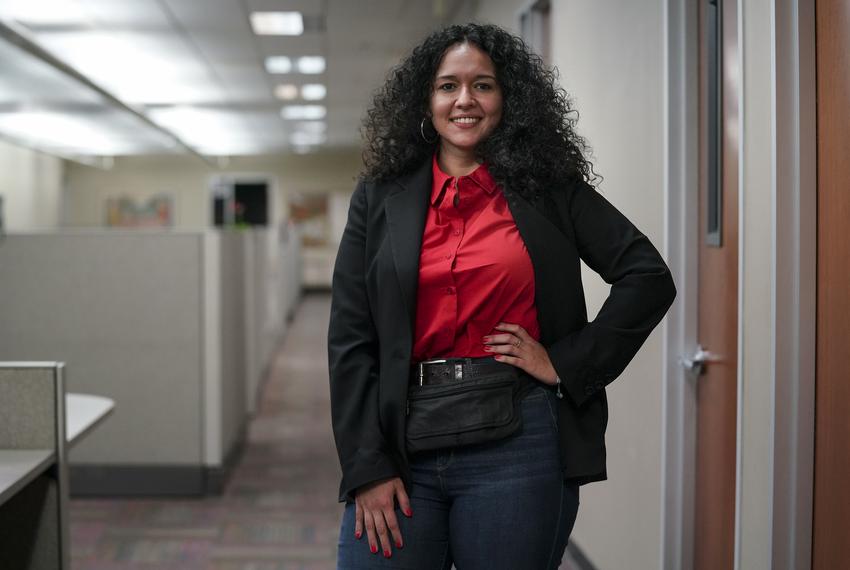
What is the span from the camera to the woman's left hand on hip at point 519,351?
124 cm

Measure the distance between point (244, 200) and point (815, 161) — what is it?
16395 millimetres

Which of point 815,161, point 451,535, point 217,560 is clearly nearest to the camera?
point 451,535

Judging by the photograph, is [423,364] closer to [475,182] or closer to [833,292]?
[475,182]

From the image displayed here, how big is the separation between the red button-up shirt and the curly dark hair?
0.06 metres

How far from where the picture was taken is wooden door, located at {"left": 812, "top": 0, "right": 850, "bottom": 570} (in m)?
1.45

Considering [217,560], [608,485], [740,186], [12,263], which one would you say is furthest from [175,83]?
[740,186]

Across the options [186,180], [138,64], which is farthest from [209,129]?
[186,180]

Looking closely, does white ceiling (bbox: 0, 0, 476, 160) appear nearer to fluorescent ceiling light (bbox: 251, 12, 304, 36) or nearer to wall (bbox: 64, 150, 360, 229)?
fluorescent ceiling light (bbox: 251, 12, 304, 36)

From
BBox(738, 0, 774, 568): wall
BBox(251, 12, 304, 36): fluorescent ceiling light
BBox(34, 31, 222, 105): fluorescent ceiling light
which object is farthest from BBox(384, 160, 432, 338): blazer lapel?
BBox(34, 31, 222, 105): fluorescent ceiling light

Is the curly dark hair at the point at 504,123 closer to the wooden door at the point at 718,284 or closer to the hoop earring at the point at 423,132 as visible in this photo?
the hoop earring at the point at 423,132

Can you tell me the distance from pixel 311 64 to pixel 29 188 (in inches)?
279

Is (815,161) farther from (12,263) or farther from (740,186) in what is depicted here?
(12,263)

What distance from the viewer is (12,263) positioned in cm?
374

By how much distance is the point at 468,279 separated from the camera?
1.25 m
